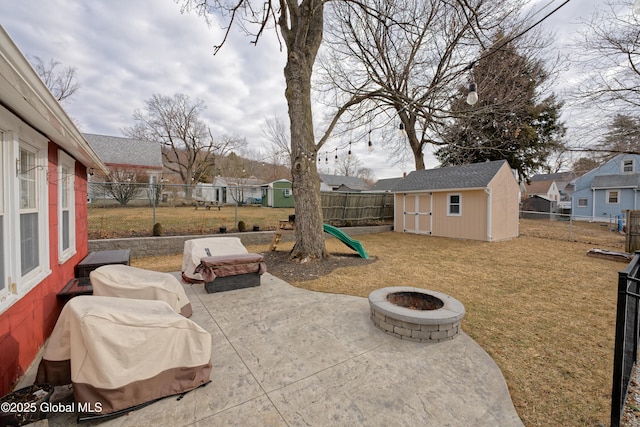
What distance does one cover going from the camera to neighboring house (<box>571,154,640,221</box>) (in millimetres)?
19031

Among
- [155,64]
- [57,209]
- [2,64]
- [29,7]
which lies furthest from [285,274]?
[155,64]

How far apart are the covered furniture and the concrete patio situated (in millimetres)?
144

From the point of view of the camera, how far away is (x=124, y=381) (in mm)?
1844

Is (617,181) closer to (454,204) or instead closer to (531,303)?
(454,204)

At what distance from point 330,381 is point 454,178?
36.9 feet

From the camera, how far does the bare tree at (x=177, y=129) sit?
77.3ft

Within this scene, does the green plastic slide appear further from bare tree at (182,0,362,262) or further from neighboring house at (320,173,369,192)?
neighboring house at (320,173,369,192)

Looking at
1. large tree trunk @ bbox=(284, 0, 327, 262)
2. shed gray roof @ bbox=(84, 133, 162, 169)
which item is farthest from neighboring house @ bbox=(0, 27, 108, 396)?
shed gray roof @ bbox=(84, 133, 162, 169)

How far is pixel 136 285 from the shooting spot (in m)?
2.92

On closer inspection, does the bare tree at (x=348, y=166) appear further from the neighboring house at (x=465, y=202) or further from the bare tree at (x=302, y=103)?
the bare tree at (x=302, y=103)

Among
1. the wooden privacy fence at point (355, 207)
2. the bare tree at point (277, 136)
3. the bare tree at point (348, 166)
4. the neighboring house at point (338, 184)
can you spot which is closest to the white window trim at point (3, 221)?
the wooden privacy fence at point (355, 207)

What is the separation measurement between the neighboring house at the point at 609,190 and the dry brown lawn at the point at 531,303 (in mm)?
15301

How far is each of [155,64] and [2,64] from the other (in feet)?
41.8

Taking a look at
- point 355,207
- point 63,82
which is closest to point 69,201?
point 355,207
